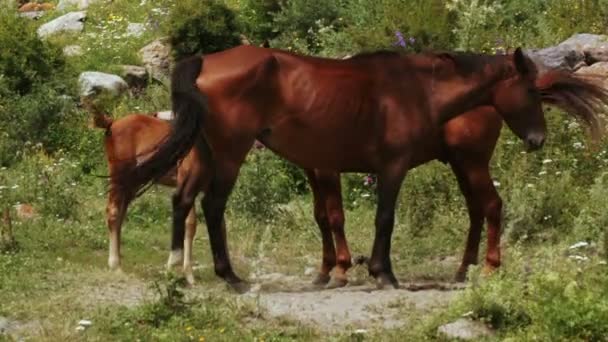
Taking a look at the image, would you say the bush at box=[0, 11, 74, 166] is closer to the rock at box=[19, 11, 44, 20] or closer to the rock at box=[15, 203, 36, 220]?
the rock at box=[15, 203, 36, 220]

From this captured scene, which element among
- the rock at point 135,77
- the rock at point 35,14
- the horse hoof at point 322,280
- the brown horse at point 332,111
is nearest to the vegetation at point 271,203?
the rock at point 135,77

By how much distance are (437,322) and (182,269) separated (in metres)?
3.23

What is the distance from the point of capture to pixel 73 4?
27.9m

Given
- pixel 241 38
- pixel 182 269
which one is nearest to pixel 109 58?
pixel 241 38

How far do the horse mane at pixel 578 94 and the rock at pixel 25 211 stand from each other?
19.7 ft

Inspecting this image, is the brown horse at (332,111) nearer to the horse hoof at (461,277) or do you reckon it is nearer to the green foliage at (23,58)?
the horse hoof at (461,277)

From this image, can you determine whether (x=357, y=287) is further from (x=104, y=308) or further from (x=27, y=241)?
(x=27, y=241)

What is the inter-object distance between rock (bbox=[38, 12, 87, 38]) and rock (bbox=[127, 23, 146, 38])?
3.48ft

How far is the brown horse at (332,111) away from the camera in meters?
10.7

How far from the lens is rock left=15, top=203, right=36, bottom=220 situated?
48.1ft

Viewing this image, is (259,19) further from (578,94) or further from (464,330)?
(464,330)

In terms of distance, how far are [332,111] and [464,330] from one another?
287 centimetres

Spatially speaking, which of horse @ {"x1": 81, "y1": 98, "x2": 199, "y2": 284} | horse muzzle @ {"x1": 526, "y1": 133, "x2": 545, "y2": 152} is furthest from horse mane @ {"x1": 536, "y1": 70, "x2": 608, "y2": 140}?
horse @ {"x1": 81, "y1": 98, "x2": 199, "y2": 284}

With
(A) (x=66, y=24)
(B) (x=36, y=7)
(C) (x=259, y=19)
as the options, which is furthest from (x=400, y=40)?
(B) (x=36, y=7)
